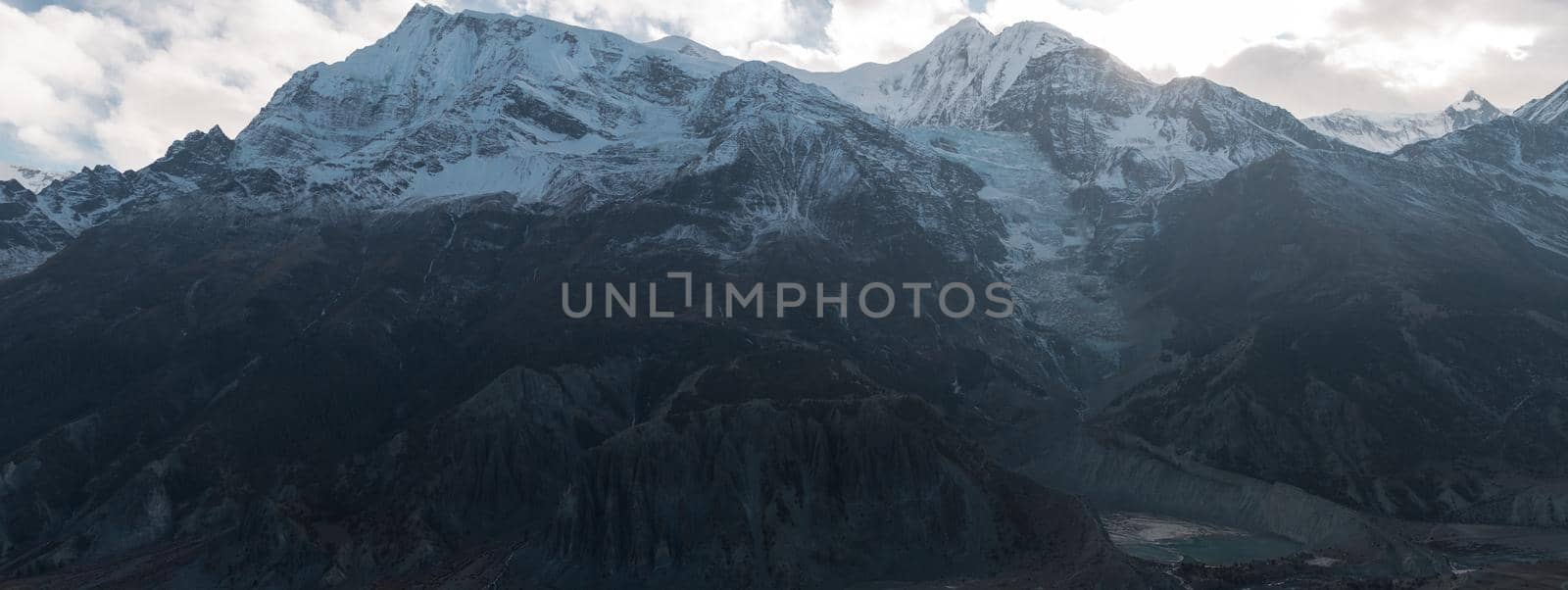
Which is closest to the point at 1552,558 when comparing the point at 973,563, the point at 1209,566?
the point at 1209,566

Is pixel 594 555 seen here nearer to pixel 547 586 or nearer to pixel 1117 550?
pixel 547 586

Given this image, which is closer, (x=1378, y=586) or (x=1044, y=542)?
(x=1378, y=586)

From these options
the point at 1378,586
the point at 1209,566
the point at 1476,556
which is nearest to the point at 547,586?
the point at 1209,566

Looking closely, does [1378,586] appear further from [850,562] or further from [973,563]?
[850,562]

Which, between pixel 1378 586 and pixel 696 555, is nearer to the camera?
pixel 1378 586

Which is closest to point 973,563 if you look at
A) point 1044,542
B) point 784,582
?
point 1044,542

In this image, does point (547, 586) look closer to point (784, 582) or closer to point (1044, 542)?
point (784, 582)

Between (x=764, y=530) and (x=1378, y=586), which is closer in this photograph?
(x=1378, y=586)
